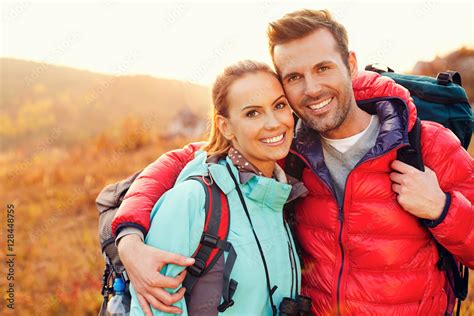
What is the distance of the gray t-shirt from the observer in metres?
3.09

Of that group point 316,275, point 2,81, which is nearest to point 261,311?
point 316,275

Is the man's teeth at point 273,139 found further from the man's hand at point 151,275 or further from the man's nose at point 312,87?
the man's hand at point 151,275

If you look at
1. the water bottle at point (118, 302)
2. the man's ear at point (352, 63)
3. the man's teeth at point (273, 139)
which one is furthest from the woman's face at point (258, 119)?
the water bottle at point (118, 302)

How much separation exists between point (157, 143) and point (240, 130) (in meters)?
11.0

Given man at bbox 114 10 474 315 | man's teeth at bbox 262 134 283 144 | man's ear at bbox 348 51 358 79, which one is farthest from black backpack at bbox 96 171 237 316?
man's ear at bbox 348 51 358 79

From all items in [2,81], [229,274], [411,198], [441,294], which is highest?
[411,198]

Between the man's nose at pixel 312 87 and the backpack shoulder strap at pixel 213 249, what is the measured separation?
105cm

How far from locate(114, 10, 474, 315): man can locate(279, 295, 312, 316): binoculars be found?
26 centimetres

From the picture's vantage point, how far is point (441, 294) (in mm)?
3037

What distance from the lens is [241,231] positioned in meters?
2.62

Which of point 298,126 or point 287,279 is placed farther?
point 298,126

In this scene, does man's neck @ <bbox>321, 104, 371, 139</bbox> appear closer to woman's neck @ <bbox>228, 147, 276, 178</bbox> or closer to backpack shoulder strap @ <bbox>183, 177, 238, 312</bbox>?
woman's neck @ <bbox>228, 147, 276, 178</bbox>

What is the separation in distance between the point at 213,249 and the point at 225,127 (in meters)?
0.88

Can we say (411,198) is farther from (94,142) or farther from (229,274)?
(94,142)
